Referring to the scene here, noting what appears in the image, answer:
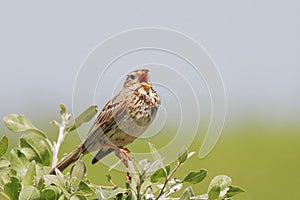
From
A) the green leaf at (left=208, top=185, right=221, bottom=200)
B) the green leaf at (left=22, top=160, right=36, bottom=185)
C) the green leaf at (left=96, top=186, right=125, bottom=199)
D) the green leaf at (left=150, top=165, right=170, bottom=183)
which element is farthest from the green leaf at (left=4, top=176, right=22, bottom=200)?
the green leaf at (left=208, top=185, right=221, bottom=200)

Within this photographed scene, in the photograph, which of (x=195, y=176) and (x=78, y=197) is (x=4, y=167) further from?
(x=195, y=176)

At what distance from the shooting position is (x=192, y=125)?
1.33 metres

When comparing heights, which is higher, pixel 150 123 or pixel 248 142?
pixel 248 142

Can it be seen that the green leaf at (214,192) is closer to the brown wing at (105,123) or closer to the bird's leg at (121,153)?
the bird's leg at (121,153)

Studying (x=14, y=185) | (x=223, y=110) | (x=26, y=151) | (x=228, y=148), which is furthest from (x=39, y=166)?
(x=228, y=148)

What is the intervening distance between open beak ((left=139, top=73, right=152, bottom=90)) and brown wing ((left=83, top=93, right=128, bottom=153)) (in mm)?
62

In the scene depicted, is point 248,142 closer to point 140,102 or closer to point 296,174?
point 296,174

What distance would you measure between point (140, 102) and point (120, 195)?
0.50 metres

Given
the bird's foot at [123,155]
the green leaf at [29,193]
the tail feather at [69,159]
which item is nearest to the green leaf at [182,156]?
the bird's foot at [123,155]

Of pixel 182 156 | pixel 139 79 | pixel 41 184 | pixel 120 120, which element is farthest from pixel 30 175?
pixel 120 120

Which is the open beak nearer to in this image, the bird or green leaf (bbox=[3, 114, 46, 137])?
the bird

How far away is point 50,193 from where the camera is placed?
1.26 meters

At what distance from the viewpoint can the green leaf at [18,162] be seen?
4.62 ft

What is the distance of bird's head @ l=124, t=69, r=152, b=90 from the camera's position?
154 centimetres
